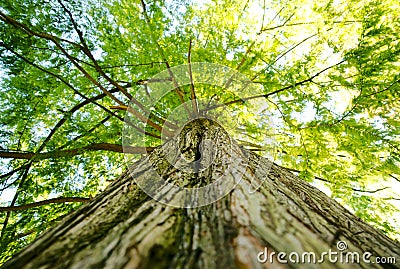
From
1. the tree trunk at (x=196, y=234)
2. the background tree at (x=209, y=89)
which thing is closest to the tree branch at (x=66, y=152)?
the background tree at (x=209, y=89)

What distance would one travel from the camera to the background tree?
2.52 m

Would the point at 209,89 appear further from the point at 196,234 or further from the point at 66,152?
the point at 196,234

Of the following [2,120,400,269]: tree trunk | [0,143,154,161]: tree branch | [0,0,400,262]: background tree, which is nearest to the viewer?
[2,120,400,269]: tree trunk

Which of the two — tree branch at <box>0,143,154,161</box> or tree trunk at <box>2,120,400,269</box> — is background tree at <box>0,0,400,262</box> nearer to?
tree branch at <box>0,143,154,161</box>

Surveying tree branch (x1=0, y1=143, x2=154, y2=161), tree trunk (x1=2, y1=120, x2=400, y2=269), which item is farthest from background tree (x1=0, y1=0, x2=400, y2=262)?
tree trunk (x1=2, y1=120, x2=400, y2=269)

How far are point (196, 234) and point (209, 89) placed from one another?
3302mm

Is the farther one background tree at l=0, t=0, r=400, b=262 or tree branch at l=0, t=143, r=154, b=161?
background tree at l=0, t=0, r=400, b=262

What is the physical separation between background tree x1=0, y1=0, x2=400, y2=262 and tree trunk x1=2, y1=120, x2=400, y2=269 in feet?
6.05

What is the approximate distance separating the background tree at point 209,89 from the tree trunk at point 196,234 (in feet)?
6.05

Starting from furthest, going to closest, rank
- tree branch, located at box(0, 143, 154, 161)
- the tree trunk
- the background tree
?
the background tree < tree branch, located at box(0, 143, 154, 161) < the tree trunk

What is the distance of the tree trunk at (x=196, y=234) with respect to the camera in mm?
645

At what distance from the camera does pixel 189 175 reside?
1.36 meters

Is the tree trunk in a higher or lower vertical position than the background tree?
lower

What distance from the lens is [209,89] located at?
3879mm
